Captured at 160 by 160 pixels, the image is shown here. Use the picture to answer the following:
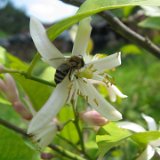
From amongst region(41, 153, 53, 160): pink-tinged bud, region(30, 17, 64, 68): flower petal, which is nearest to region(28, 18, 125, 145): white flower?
region(30, 17, 64, 68): flower petal

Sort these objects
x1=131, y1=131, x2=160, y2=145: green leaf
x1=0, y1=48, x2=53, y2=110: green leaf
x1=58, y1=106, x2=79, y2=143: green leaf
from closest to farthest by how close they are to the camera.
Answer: x1=131, y1=131, x2=160, y2=145: green leaf, x1=0, y1=48, x2=53, y2=110: green leaf, x1=58, y1=106, x2=79, y2=143: green leaf

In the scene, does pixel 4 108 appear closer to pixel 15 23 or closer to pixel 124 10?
pixel 124 10

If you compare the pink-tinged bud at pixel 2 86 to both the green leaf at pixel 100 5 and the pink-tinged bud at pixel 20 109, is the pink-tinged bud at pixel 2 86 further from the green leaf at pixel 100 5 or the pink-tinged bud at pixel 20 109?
the green leaf at pixel 100 5

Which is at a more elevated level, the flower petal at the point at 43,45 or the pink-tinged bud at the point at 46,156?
the flower petal at the point at 43,45

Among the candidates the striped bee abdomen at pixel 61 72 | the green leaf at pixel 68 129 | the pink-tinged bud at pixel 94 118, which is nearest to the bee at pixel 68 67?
the striped bee abdomen at pixel 61 72

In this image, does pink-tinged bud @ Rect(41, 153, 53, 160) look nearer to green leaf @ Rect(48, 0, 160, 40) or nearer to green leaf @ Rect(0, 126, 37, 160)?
green leaf @ Rect(0, 126, 37, 160)

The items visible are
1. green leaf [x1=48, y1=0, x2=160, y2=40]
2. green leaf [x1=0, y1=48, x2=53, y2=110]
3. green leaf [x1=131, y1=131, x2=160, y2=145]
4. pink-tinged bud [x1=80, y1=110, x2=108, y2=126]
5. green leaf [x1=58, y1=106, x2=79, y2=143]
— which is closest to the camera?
green leaf [x1=48, y1=0, x2=160, y2=40]
